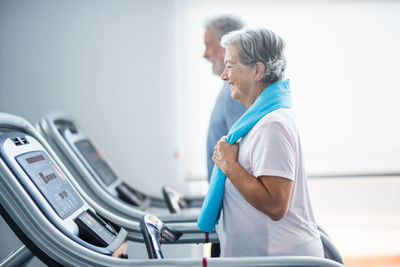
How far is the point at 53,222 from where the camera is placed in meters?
1.24

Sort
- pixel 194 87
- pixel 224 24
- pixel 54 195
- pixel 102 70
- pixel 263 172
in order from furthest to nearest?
pixel 194 87, pixel 102 70, pixel 224 24, pixel 54 195, pixel 263 172

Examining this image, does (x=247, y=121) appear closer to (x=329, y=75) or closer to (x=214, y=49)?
(x=214, y=49)

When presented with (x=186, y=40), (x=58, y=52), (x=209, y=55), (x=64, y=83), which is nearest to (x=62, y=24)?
(x=58, y=52)

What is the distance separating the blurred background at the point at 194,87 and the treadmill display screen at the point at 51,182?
1.38m

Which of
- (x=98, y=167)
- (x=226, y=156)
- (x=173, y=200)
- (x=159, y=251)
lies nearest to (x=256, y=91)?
(x=226, y=156)

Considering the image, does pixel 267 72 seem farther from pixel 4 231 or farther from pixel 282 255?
pixel 4 231

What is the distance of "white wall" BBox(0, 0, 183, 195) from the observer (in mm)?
2906

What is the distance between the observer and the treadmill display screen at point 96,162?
2.24 m

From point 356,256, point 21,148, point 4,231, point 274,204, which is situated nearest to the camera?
point 274,204

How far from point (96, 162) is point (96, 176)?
0.70 ft

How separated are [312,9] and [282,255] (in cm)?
234

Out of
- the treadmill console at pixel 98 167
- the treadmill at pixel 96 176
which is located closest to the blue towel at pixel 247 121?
the treadmill at pixel 96 176

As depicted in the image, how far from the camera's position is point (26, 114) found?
2.93 meters

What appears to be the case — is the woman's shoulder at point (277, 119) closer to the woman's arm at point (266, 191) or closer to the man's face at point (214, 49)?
the woman's arm at point (266, 191)
